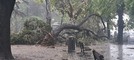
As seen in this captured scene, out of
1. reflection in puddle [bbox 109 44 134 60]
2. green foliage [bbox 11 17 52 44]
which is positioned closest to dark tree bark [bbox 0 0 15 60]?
reflection in puddle [bbox 109 44 134 60]

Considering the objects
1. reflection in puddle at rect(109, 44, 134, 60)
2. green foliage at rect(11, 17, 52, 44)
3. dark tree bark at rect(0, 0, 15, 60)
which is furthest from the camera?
green foliage at rect(11, 17, 52, 44)

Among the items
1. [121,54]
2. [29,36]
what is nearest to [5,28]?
[121,54]

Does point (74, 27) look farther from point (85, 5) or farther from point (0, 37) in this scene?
point (0, 37)

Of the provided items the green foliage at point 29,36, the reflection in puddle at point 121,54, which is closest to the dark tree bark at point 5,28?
the reflection in puddle at point 121,54

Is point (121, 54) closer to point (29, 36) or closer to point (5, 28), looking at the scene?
point (29, 36)

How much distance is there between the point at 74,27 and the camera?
3009 centimetres

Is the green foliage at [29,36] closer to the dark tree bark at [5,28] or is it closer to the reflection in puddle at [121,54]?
the reflection in puddle at [121,54]

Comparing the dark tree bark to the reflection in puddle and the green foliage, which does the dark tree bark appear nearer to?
the reflection in puddle

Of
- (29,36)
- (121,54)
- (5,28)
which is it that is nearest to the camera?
(5,28)

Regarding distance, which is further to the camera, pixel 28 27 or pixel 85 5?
pixel 85 5

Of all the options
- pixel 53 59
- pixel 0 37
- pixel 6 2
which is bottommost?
pixel 53 59

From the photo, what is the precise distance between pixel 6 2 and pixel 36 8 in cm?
5591

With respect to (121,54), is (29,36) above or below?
above

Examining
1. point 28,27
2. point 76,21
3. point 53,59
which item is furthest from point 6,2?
point 76,21
